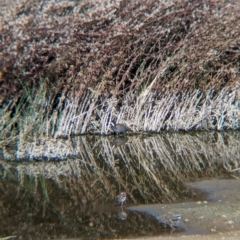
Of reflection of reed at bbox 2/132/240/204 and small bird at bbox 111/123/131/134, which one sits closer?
reflection of reed at bbox 2/132/240/204

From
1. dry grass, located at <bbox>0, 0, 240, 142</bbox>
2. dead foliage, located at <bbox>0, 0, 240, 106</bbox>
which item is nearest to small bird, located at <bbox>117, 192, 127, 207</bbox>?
dry grass, located at <bbox>0, 0, 240, 142</bbox>

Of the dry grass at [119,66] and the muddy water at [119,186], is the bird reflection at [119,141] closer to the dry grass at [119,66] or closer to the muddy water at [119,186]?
the muddy water at [119,186]

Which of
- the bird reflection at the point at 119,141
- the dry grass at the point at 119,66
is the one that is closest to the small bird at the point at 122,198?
the dry grass at the point at 119,66

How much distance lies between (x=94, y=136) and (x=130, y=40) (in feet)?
5.30

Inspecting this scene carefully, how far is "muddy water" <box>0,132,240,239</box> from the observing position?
5.27 m

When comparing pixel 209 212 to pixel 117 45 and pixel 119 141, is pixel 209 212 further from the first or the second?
pixel 117 45

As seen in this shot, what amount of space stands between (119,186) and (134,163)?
41.1 inches

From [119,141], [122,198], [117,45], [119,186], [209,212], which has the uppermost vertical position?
[117,45]

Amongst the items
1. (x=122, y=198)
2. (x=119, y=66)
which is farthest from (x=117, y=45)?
(x=122, y=198)

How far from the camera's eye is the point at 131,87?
8797mm

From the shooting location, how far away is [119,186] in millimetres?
6512

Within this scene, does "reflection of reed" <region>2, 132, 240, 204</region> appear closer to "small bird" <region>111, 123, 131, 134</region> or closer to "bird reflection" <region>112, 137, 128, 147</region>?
"bird reflection" <region>112, 137, 128, 147</region>

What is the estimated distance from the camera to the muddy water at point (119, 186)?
5.27 m

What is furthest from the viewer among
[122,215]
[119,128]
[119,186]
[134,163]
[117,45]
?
[119,128]
